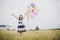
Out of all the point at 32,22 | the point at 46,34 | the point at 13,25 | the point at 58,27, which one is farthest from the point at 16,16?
the point at 58,27

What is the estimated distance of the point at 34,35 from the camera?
1.81 meters

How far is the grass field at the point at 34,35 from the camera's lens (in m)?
1.80

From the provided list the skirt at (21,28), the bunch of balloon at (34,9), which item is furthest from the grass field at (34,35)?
the bunch of balloon at (34,9)

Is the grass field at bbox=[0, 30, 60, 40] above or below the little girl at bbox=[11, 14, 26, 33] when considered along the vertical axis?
below

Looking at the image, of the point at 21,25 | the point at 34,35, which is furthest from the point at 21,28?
the point at 34,35

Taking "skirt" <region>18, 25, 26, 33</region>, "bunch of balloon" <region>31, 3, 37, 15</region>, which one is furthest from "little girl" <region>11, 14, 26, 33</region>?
"bunch of balloon" <region>31, 3, 37, 15</region>

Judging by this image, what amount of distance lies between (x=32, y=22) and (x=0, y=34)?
0.51 m

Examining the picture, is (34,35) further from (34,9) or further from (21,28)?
(34,9)

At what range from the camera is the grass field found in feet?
5.89

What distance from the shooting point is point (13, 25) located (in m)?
1.87

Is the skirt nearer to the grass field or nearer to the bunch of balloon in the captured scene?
the grass field

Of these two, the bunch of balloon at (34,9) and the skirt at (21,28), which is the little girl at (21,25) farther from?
the bunch of balloon at (34,9)

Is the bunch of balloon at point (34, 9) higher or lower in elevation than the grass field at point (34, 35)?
higher

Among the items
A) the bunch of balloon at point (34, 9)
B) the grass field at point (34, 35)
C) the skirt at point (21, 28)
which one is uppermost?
the bunch of balloon at point (34, 9)
